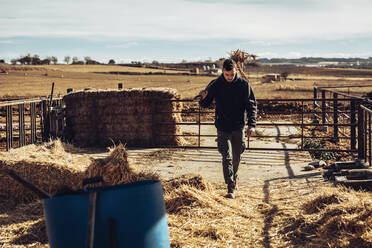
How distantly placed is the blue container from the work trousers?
3.54m

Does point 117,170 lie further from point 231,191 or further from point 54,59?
point 54,59

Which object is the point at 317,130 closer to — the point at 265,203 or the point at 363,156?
the point at 363,156

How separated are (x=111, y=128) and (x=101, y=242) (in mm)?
9134

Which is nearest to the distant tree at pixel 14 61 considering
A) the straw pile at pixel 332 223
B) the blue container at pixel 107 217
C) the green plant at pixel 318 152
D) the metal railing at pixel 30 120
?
the metal railing at pixel 30 120

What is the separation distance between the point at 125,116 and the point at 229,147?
5.65 meters

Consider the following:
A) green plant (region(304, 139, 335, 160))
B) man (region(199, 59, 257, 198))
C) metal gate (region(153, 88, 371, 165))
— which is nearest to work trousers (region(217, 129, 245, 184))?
man (region(199, 59, 257, 198))

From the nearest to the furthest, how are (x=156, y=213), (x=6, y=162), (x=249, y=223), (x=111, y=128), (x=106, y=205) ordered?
(x=106, y=205) < (x=156, y=213) < (x=249, y=223) < (x=6, y=162) < (x=111, y=128)

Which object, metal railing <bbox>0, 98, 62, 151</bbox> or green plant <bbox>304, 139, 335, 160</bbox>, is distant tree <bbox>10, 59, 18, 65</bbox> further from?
green plant <bbox>304, 139, 335, 160</bbox>

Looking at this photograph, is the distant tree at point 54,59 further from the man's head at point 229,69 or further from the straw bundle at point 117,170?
the straw bundle at point 117,170

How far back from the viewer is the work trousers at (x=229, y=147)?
22.2 ft

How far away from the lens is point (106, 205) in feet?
10.2

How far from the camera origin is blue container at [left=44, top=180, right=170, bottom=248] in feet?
10.2

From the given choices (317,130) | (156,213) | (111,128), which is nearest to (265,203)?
(156,213)

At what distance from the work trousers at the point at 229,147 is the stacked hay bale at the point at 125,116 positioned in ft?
16.1
